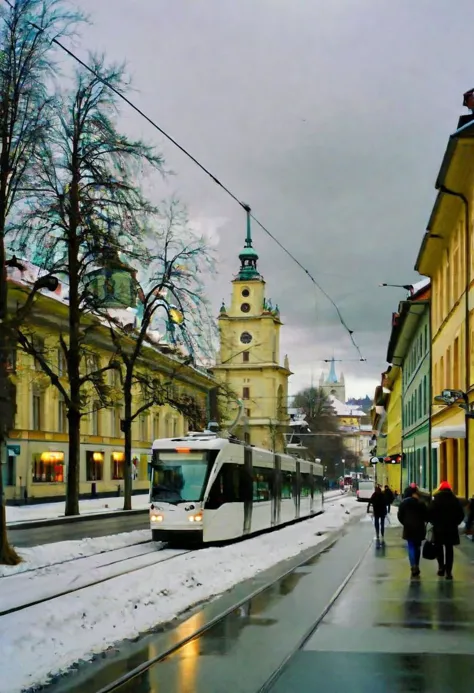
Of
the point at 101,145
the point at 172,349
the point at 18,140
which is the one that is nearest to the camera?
the point at 18,140

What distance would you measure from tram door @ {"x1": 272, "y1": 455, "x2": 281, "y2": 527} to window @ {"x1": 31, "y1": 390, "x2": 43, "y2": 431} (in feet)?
70.2

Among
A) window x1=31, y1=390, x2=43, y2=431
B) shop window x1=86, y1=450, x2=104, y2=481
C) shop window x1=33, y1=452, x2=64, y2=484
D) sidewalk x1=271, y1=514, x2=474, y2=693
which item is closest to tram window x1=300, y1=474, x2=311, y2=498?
shop window x1=33, y1=452, x2=64, y2=484

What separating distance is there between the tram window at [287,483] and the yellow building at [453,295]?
592cm

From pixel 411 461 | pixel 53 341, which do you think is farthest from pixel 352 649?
pixel 411 461

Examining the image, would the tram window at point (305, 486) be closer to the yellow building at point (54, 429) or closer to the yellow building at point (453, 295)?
the yellow building at point (453, 295)

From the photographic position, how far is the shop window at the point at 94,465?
58594 mm

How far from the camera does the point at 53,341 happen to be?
51344 mm

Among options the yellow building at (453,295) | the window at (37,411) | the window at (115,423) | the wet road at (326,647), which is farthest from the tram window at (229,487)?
the window at (115,423)

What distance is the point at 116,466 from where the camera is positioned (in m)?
64.0

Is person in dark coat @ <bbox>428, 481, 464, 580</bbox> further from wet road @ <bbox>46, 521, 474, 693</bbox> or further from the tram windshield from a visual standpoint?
the tram windshield

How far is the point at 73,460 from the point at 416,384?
944 inches

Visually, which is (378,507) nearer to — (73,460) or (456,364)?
(456,364)

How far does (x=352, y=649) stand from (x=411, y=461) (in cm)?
4780

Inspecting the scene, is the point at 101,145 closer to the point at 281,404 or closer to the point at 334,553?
the point at 334,553
